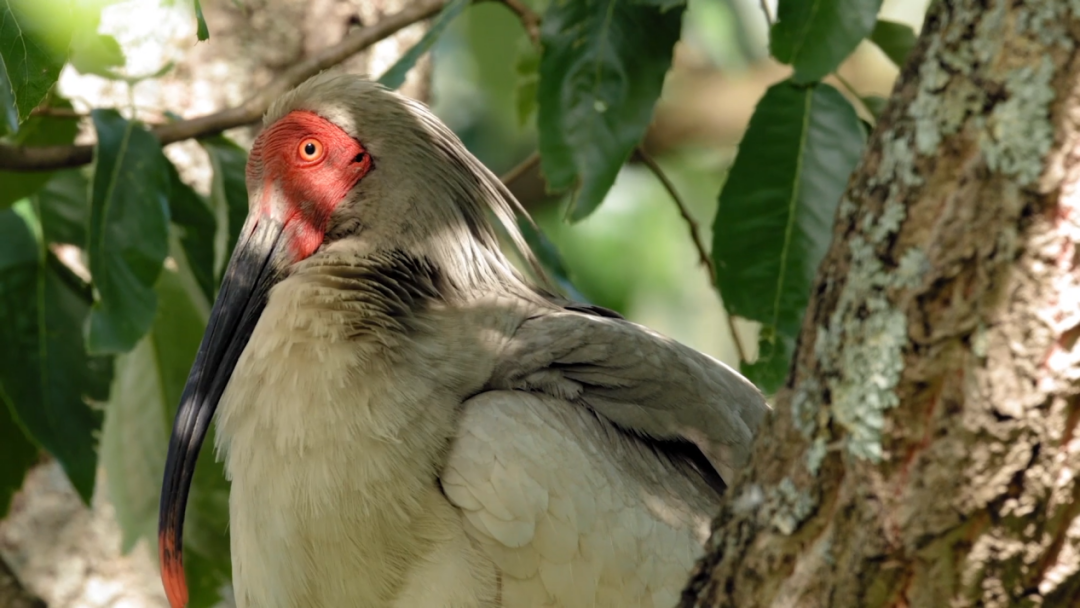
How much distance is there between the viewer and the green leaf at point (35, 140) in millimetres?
3984

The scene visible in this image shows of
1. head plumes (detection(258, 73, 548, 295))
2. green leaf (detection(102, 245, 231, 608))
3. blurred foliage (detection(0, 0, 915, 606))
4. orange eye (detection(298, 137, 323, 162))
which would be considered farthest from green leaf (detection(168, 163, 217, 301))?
orange eye (detection(298, 137, 323, 162))

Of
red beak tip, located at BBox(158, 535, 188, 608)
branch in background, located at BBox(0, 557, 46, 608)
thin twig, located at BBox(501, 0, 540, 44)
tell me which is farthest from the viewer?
thin twig, located at BBox(501, 0, 540, 44)

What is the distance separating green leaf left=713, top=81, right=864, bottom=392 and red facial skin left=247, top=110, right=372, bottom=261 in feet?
3.37

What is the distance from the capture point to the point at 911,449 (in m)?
1.60

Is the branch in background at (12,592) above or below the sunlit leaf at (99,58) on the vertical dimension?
below

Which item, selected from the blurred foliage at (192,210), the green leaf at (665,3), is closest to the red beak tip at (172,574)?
the blurred foliage at (192,210)

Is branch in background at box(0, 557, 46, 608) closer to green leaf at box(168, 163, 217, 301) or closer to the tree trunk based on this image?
green leaf at box(168, 163, 217, 301)

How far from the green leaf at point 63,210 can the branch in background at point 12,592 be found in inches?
45.7

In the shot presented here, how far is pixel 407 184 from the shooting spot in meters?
3.28

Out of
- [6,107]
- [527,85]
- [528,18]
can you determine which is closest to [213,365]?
[6,107]

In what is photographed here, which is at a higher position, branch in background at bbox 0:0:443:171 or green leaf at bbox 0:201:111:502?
branch in background at bbox 0:0:443:171

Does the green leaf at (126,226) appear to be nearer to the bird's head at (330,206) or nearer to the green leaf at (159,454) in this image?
the bird's head at (330,206)

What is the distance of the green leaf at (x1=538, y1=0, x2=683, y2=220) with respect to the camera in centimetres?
350

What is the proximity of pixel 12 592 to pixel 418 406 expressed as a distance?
2.18 meters
